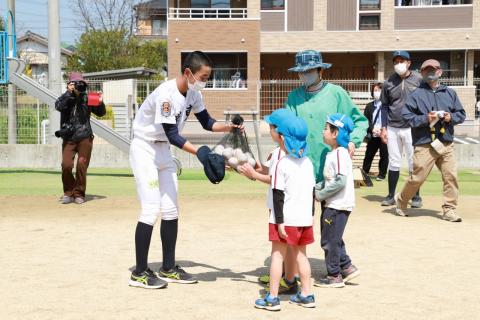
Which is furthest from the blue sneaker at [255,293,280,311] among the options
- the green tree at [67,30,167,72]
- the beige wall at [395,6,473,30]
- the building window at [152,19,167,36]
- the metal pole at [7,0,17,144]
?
the building window at [152,19,167,36]

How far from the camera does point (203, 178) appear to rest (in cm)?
1471

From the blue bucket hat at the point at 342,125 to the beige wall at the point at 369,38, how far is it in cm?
2796

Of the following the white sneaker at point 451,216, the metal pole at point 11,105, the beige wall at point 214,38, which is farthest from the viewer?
the beige wall at point 214,38

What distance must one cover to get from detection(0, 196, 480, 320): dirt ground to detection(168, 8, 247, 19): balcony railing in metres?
23.1

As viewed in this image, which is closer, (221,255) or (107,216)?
(221,255)

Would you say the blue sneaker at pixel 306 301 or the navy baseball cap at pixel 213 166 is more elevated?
the navy baseball cap at pixel 213 166

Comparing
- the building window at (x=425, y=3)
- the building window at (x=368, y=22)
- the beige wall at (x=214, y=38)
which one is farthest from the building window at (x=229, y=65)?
the building window at (x=425, y=3)

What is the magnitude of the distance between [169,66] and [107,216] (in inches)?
902

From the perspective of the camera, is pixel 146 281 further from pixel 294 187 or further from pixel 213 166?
pixel 294 187

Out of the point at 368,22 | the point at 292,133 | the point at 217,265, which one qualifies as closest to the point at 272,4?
the point at 368,22

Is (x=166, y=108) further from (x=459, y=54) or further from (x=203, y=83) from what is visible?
(x=459, y=54)

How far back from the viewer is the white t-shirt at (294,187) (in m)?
5.24

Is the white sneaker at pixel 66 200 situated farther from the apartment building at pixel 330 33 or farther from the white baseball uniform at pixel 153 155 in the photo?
the apartment building at pixel 330 33

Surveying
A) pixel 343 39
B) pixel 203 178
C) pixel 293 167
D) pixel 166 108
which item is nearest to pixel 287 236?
pixel 293 167
